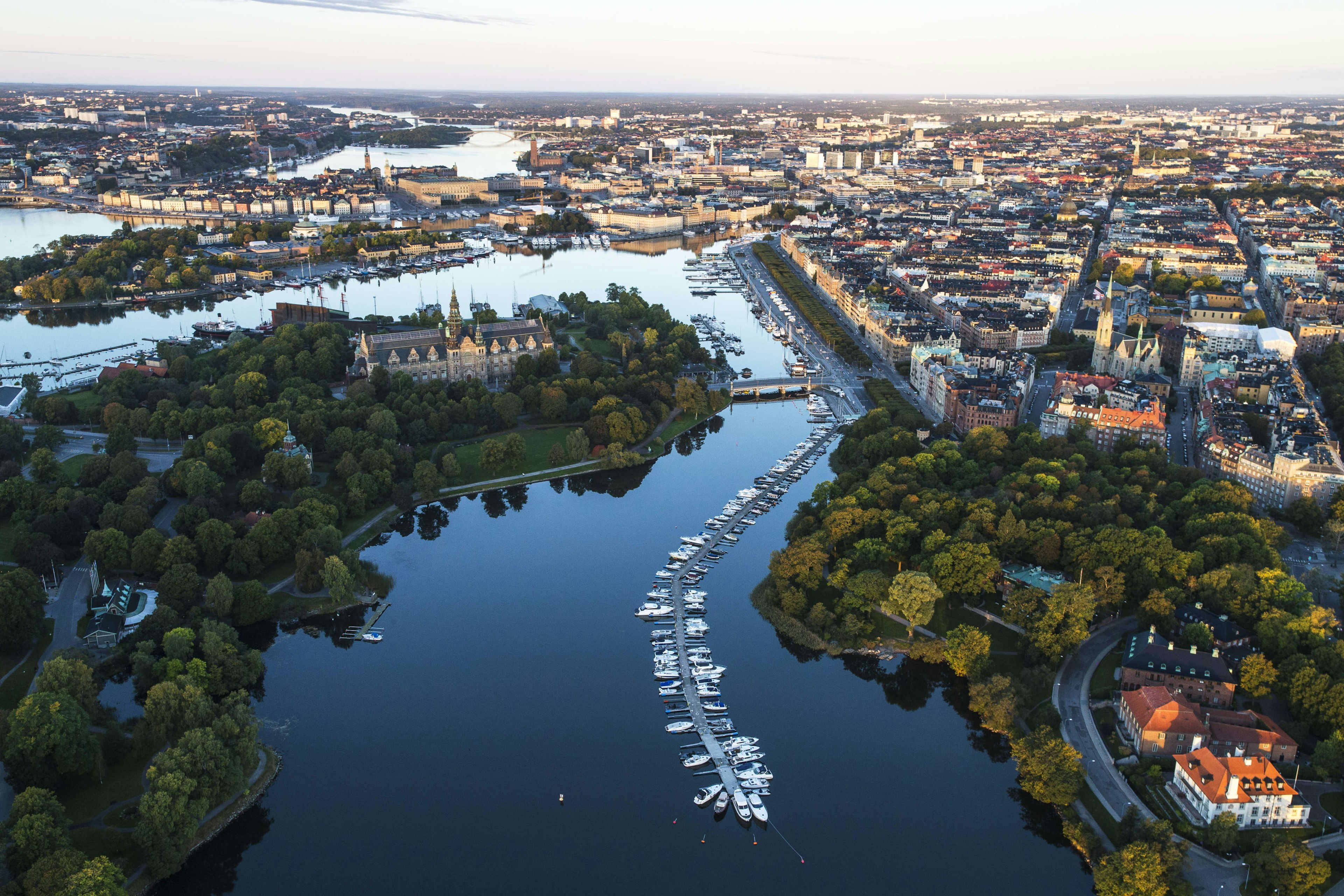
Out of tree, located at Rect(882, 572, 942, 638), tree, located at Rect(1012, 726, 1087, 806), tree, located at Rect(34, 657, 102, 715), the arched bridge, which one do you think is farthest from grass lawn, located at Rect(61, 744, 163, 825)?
the arched bridge

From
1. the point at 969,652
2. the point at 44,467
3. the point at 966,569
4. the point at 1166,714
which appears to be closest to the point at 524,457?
the point at 44,467

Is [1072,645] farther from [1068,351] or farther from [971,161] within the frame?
[971,161]

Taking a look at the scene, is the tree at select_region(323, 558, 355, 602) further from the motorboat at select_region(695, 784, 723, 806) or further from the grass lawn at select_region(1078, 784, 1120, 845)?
the grass lawn at select_region(1078, 784, 1120, 845)

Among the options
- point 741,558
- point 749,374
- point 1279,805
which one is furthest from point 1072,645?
point 749,374

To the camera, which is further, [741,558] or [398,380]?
[398,380]

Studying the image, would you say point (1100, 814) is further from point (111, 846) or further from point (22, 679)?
point (22, 679)

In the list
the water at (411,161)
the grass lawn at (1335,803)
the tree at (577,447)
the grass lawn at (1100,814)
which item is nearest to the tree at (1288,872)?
the grass lawn at (1335,803)

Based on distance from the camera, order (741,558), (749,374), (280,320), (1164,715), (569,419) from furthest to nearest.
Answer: (280,320), (749,374), (569,419), (741,558), (1164,715)
